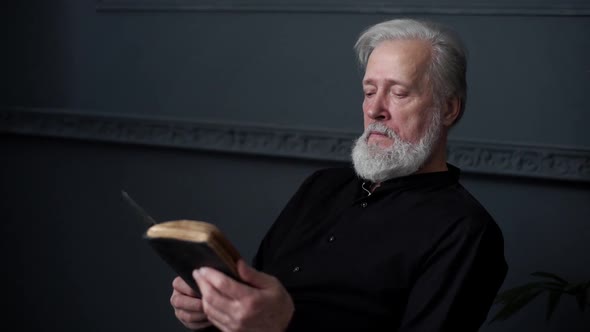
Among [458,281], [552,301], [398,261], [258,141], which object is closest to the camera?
[458,281]

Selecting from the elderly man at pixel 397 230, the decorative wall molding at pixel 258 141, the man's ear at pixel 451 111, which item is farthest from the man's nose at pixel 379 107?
the decorative wall molding at pixel 258 141

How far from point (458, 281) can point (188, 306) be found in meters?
0.60

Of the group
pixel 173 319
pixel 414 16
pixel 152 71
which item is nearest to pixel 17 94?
pixel 152 71

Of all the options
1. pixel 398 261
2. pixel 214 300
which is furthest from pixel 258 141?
pixel 214 300

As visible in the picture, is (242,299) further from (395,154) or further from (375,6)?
(375,6)

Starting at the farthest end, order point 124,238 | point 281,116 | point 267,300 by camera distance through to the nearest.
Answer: point 124,238, point 281,116, point 267,300

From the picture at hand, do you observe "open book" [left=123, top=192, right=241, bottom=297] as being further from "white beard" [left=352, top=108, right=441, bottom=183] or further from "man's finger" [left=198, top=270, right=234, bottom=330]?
"white beard" [left=352, top=108, right=441, bottom=183]

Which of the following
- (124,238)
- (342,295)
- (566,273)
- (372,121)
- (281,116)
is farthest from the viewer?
(124,238)

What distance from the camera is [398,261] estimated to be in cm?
191

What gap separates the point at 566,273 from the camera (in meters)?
2.62

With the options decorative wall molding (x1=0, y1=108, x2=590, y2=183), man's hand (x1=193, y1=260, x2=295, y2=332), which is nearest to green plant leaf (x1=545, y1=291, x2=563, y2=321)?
decorative wall molding (x1=0, y1=108, x2=590, y2=183)

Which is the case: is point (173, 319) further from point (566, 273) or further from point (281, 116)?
point (566, 273)

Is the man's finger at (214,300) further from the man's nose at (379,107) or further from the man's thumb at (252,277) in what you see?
the man's nose at (379,107)

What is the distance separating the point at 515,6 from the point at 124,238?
1.67 metres
